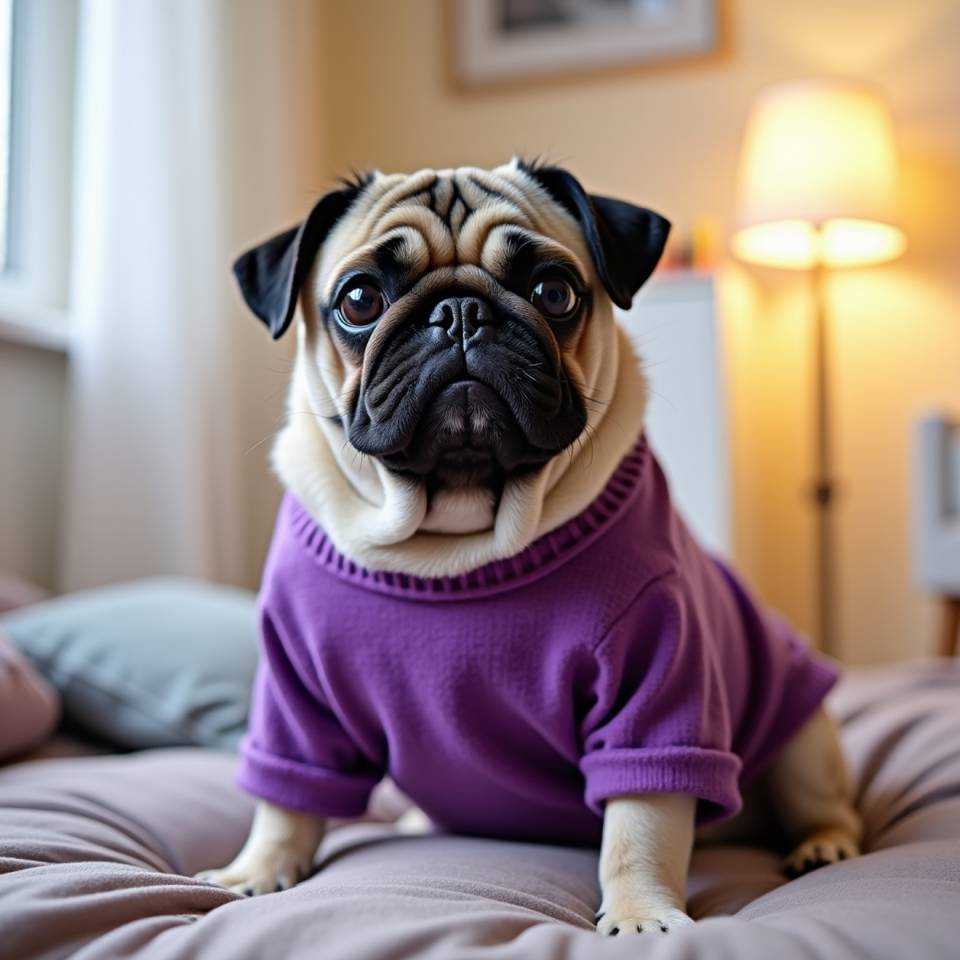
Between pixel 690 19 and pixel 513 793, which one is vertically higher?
pixel 690 19

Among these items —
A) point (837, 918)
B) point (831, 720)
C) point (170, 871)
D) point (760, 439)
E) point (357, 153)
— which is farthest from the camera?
point (357, 153)

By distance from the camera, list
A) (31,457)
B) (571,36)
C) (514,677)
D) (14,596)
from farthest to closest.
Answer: (571,36), (31,457), (14,596), (514,677)

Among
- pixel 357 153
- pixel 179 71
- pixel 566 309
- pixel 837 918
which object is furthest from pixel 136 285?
pixel 837 918

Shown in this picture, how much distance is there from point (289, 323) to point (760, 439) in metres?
2.37

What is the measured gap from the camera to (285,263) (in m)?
1.11

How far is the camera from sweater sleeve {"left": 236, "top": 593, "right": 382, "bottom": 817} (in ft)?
3.71

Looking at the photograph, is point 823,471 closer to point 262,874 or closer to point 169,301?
point 169,301

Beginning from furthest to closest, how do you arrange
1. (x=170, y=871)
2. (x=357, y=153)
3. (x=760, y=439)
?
1. (x=357, y=153)
2. (x=760, y=439)
3. (x=170, y=871)

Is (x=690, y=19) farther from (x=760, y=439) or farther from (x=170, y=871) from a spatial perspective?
(x=170, y=871)

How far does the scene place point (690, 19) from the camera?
11.1 ft

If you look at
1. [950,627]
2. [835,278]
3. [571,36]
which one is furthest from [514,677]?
[571,36]

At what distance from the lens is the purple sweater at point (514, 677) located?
3.34ft

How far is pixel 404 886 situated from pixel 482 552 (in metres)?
0.29

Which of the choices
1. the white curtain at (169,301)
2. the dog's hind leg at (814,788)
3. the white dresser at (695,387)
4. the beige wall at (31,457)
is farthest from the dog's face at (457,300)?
the white dresser at (695,387)
